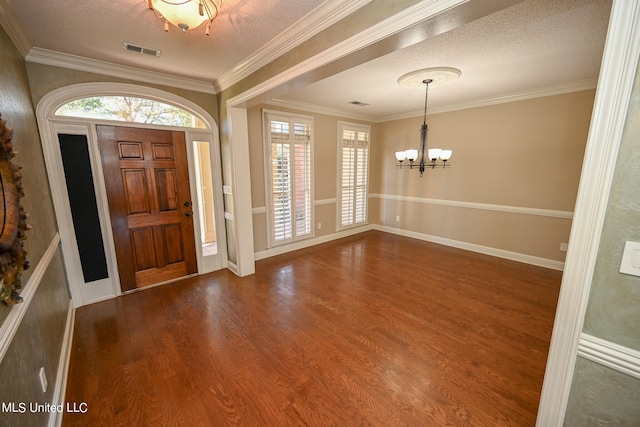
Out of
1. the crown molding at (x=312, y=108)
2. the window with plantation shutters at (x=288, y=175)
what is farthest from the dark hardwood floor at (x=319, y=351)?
the crown molding at (x=312, y=108)

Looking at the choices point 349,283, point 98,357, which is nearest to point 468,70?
point 349,283

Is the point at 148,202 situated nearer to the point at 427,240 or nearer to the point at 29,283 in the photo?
the point at 29,283

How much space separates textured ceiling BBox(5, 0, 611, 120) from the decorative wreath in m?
1.17

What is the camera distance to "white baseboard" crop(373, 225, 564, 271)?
384cm

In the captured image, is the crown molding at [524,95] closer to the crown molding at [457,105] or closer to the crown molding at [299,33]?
the crown molding at [457,105]

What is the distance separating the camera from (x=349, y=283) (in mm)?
3424

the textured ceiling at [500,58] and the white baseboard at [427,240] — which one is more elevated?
the textured ceiling at [500,58]

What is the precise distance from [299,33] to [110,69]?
2.21 m

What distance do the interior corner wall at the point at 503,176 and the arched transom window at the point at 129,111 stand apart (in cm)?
413

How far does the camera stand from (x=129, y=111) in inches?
118

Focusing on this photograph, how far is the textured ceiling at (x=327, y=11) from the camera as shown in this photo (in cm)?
178

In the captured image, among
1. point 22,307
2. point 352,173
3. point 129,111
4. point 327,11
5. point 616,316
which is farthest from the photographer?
point 352,173

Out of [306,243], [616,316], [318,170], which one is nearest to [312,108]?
[318,170]

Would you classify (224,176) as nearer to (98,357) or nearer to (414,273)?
(98,357)
